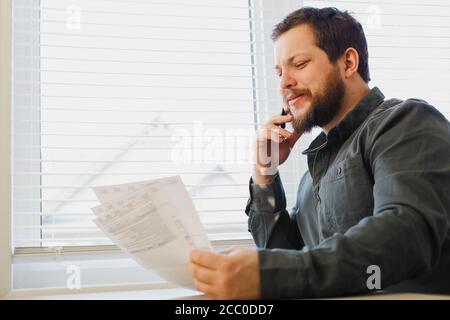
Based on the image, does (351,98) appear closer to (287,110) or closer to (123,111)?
(287,110)

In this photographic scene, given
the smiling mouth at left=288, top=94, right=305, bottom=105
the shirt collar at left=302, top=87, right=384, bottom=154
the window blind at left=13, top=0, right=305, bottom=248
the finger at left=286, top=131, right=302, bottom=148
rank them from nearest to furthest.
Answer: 1. the shirt collar at left=302, top=87, right=384, bottom=154
2. the smiling mouth at left=288, top=94, right=305, bottom=105
3. the finger at left=286, top=131, right=302, bottom=148
4. the window blind at left=13, top=0, right=305, bottom=248

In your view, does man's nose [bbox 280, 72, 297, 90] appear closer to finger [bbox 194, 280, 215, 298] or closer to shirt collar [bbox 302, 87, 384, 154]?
shirt collar [bbox 302, 87, 384, 154]

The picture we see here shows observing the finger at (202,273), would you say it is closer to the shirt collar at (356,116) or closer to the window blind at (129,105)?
the shirt collar at (356,116)

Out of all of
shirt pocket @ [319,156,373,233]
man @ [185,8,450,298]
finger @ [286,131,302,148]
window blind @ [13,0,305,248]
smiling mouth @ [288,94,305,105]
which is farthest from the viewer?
window blind @ [13,0,305,248]

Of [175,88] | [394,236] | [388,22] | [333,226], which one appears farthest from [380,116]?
[388,22]

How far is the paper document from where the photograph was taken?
0.79 meters

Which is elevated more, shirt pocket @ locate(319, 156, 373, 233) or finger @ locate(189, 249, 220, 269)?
shirt pocket @ locate(319, 156, 373, 233)

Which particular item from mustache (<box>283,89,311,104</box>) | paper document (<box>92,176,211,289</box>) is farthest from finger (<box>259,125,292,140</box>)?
paper document (<box>92,176,211,289</box>)

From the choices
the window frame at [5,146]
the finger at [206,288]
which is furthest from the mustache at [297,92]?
the window frame at [5,146]

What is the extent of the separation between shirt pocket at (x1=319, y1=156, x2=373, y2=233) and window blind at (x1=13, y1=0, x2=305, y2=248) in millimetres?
509

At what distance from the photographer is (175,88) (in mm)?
1530

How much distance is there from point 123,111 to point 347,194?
0.77 meters
